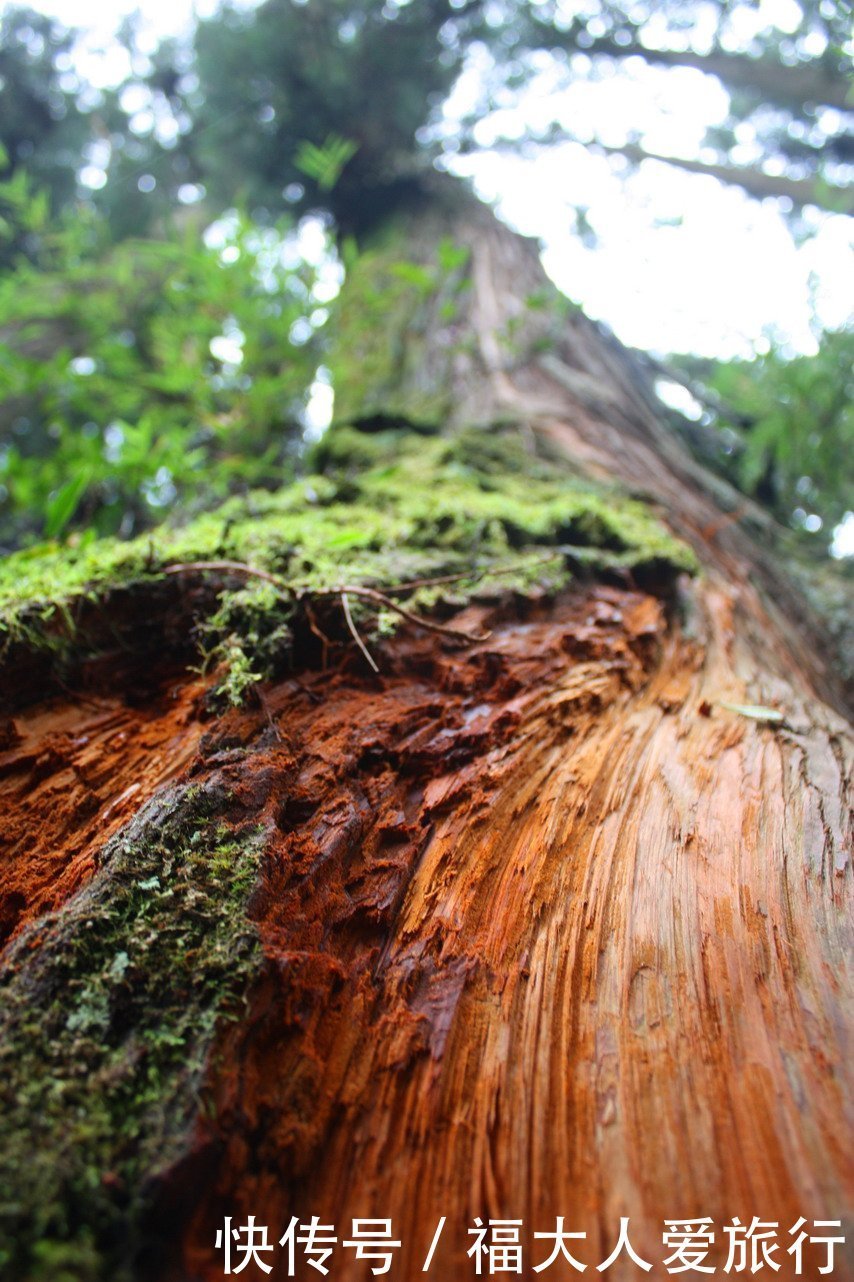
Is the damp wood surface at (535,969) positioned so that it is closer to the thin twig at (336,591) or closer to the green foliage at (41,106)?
the thin twig at (336,591)

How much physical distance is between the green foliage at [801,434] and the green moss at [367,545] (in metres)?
1.85

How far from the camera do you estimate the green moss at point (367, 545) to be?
168cm

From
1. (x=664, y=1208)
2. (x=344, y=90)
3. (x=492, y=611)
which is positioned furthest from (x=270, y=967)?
(x=344, y=90)

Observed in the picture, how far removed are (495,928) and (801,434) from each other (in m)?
3.87

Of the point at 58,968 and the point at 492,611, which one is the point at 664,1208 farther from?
the point at 492,611

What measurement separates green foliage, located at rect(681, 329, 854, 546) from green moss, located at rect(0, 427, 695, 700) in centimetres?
185

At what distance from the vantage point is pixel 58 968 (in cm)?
106

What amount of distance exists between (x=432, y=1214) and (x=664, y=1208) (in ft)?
1.13

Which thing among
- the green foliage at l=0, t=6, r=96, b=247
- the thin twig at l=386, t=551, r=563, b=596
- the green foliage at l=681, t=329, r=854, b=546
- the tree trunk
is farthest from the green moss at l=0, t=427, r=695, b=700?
the green foliage at l=0, t=6, r=96, b=247

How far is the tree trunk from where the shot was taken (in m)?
0.98

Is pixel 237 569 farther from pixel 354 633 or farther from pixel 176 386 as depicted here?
pixel 176 386

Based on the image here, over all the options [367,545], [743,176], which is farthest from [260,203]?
[367,545]

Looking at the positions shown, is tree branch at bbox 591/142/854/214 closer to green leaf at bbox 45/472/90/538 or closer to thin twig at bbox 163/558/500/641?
thin twig at bbox 163/558/500/641

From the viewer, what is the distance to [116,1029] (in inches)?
40.2
